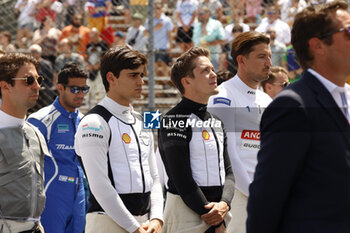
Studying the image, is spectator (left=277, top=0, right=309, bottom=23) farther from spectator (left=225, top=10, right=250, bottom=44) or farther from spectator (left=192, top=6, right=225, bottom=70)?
spectator (left=192, top=6, right=225, bottom=70)

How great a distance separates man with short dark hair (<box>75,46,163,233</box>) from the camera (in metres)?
3.41

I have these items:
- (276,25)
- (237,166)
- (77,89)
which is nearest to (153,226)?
(237,166)

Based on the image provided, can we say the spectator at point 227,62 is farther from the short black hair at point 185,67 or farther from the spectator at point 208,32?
the short black hair at point 185,67

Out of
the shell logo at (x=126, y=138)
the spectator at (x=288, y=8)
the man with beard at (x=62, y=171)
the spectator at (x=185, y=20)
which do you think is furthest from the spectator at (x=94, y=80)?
the shell logo at (x=126, y=138)

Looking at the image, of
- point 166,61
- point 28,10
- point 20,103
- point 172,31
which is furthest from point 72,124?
point 28,10

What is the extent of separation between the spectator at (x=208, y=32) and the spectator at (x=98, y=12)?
191cm

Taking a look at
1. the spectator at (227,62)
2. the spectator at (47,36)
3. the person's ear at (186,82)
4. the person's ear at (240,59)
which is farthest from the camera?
the spectator at (47,36)

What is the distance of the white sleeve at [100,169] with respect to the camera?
11.1 ft

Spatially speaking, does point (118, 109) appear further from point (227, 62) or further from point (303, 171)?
point (227, 62)

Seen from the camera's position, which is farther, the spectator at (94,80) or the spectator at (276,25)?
the spectator at (276,25)

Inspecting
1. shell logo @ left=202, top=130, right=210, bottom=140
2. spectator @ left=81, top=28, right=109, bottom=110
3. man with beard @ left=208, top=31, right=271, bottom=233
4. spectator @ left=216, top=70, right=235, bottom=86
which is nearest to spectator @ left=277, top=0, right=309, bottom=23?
spectator @ left=81, top=28, right=109, bottom=110

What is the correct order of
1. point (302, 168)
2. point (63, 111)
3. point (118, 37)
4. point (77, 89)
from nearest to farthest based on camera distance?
point (302, 168), point (63, 111), point (77, 89), point (118, 37)

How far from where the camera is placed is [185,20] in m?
9.30

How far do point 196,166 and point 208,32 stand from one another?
519cm
